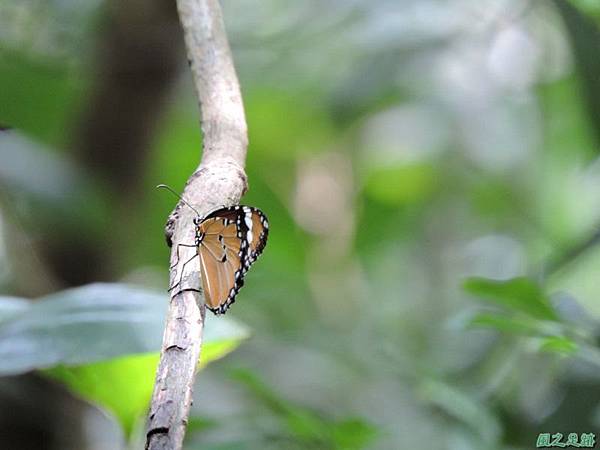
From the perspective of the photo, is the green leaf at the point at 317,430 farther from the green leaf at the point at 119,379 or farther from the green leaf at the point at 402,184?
the green leaf at the point at 402,184

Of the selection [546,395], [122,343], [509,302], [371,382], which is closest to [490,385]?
[546,395]

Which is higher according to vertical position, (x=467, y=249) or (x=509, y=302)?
(x=467, y=249)

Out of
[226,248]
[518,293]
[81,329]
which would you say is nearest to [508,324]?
[518,293]

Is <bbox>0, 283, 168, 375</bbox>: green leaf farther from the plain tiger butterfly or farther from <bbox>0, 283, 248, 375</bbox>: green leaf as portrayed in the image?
the plain tiger butterfly

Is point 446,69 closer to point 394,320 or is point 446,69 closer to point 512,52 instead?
point 512,52

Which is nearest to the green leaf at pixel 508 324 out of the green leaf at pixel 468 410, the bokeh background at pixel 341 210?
the bokeh background at pixel 341 210

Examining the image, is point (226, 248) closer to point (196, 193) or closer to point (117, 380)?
point (196, 193)
